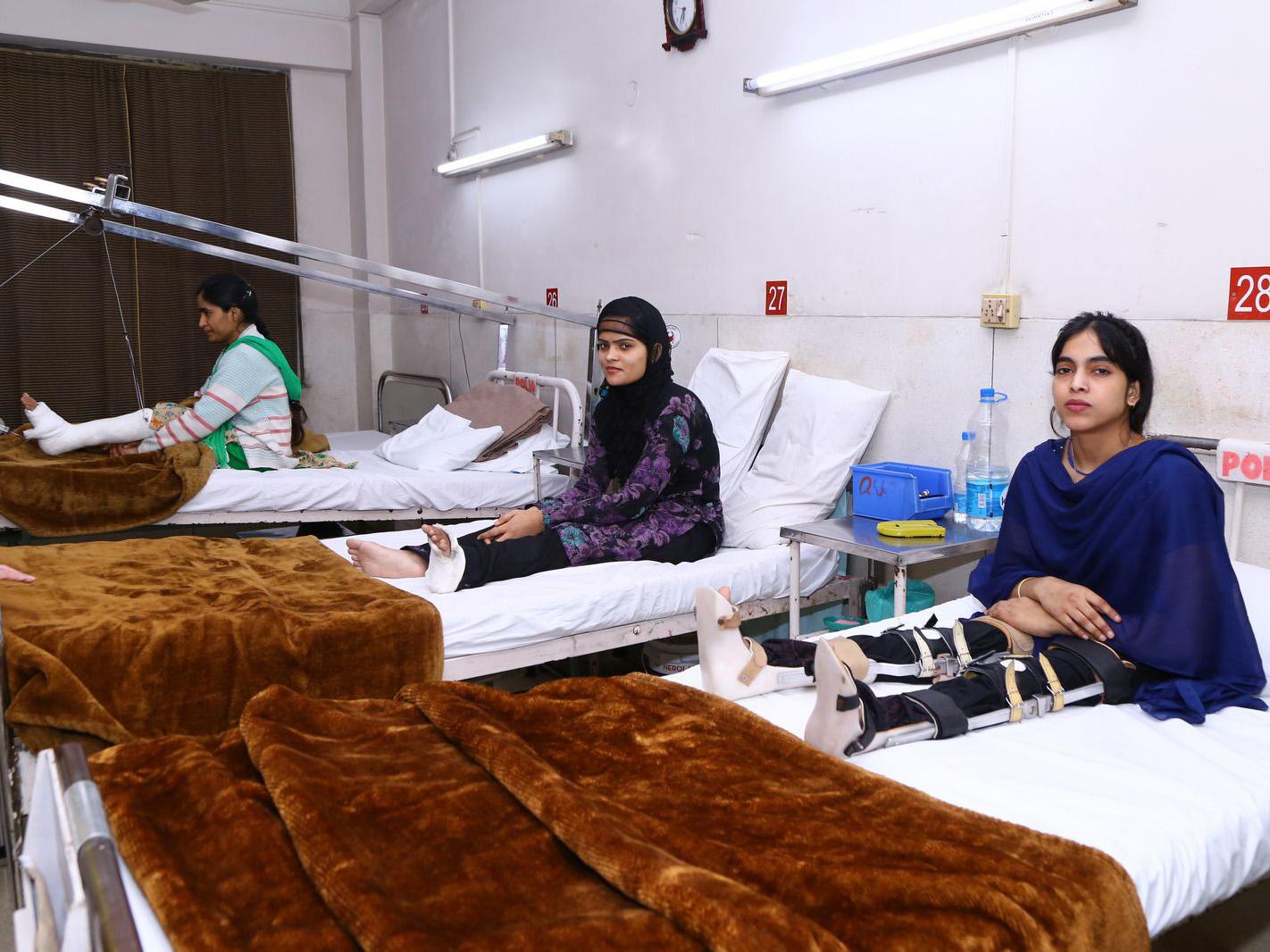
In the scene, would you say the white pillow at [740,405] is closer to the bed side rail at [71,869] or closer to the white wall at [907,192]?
the white wall at [907,192]

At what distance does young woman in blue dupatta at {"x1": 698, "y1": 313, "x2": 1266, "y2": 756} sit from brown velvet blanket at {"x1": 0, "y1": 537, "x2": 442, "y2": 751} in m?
0.88

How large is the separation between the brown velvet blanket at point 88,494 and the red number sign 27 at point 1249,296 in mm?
3379

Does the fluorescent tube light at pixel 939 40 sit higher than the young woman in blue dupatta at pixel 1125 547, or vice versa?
the fluorescent tube light at pixel 939 40

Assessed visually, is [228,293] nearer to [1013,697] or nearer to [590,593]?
[590,593]

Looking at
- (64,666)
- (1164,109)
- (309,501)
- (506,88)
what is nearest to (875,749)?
(64,666)

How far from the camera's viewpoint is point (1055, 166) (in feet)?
9.39

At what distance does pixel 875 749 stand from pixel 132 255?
19.7ft

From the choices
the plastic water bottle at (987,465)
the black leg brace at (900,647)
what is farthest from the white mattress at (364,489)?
the black leg brace at (900,647)

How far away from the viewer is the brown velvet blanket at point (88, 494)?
12.5ft

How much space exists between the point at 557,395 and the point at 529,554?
169 centimetres

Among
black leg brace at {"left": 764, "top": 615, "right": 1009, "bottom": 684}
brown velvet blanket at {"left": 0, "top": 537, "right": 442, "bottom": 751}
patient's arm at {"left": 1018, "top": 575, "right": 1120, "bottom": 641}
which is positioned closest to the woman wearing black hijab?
brown velvet blanket at {"left": 0, "top": 537, "right": 442, "bottom": 751}

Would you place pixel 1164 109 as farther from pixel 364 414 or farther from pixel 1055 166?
pixel 364 414

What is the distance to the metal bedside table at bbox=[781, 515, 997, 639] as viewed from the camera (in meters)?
2.72

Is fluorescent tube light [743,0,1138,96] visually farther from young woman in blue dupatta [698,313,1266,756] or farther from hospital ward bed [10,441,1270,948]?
hospital ward bed [10,441,1270,948]
